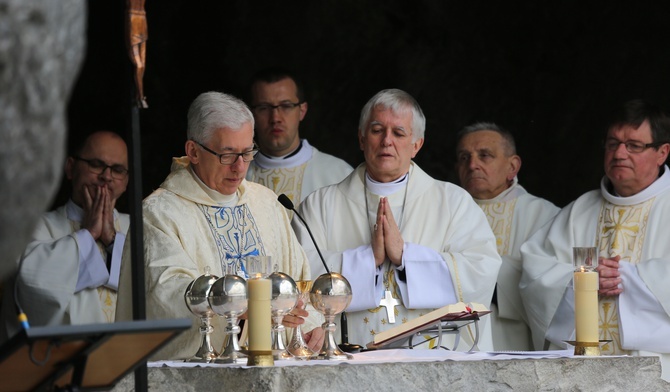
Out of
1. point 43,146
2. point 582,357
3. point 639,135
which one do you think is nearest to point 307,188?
→ point 639,135

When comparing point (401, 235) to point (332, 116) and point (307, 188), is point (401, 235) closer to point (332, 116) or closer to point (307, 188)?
point (307, 188)

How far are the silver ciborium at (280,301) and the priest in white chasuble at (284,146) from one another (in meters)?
3.36

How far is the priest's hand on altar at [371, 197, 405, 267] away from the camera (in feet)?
20.6

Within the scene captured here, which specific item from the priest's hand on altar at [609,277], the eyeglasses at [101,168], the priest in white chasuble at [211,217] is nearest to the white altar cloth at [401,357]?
the priest in white chasuble at [211,217]

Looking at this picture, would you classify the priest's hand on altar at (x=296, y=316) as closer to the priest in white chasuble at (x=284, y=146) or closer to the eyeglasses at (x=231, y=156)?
the eyeglasses at (x=231, y=156)

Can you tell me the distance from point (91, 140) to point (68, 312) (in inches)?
38.5

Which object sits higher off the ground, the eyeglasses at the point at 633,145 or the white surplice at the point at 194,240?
the eyeglasses at the point at 633,145

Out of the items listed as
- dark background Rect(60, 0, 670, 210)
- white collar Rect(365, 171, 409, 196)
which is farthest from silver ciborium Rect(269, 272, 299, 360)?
dark background Rect(60, 0, 670, 210)

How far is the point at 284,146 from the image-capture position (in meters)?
8.16

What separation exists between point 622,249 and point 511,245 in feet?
3.29

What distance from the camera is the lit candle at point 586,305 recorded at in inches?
199

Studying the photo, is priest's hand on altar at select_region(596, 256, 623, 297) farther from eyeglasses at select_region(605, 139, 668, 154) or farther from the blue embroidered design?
the blue embroidered design

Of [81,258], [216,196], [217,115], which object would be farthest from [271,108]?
[217,115]

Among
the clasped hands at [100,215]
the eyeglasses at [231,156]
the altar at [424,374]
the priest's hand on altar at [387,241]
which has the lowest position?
the altar at [424,374]
